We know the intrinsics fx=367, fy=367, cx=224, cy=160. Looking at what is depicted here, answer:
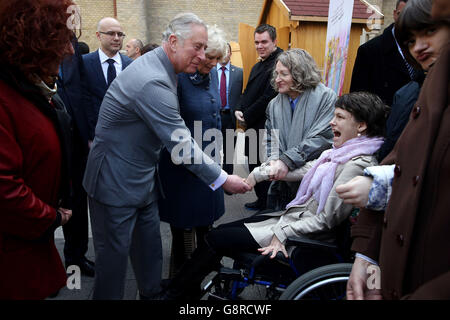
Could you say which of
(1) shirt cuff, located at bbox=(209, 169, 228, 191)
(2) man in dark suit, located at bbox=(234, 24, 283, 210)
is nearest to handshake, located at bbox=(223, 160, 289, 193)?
(1) shirt cuff, located at bbox=(209, 169, 228, 191)

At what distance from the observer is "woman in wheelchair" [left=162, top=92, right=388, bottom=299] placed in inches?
82.7

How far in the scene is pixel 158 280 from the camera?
8.31 ft

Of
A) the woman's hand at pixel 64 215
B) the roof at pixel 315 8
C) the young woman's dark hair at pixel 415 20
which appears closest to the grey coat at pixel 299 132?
the young woman's dark hair at pixel 415 20

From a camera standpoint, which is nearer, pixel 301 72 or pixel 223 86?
pixel 301 72

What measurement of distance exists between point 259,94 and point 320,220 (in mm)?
2696

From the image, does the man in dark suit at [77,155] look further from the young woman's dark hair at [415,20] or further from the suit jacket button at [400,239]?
the suit jacket button at [400,239]

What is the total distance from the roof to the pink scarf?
3.37m

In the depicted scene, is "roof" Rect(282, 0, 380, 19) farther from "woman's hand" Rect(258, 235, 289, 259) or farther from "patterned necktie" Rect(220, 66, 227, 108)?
"woman's hand" Rect(258, 235, 289, 259)

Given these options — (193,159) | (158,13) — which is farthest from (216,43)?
(158,13)

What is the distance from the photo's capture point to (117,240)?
2236 mm

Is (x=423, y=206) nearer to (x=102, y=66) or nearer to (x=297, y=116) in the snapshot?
(x=297, y=116)

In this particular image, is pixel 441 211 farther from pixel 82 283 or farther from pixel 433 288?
pixel 82 283
